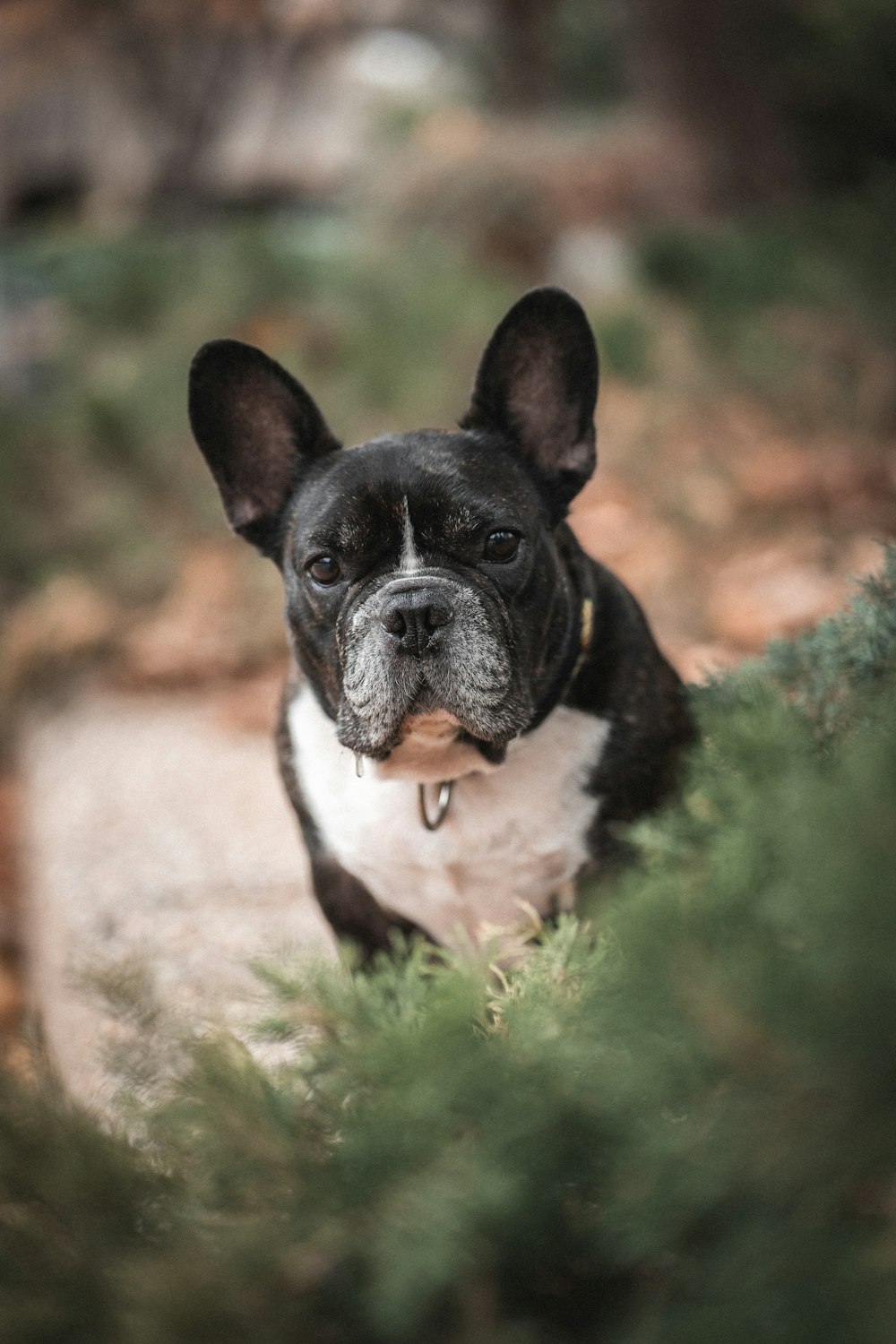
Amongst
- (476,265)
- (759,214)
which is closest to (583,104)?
(476,265)

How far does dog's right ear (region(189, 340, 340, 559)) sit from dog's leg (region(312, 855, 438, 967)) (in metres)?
0.78

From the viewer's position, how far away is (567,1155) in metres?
1.13

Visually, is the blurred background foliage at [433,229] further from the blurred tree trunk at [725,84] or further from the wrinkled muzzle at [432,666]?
the wrinkled muzzle at [432,666]

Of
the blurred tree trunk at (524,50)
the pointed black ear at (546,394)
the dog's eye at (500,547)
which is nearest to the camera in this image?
the dog's eye at (500,547)

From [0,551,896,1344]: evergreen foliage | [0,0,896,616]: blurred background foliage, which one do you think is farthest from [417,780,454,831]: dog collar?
[0,0,896,616]: blurred background foliage

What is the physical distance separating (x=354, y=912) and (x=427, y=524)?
0.93m

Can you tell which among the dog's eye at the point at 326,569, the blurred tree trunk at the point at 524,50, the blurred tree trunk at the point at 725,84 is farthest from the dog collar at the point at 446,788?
the blurred tree trunk at the point at 524,50

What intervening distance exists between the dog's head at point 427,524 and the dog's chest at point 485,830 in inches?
4.8

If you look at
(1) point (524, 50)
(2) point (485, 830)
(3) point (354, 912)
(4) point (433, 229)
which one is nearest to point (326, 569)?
(2) point (485, 830)

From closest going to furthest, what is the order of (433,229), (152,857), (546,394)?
(546,394) < (152,857) < (433,229)

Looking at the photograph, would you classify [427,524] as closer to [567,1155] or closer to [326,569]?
[326,569]

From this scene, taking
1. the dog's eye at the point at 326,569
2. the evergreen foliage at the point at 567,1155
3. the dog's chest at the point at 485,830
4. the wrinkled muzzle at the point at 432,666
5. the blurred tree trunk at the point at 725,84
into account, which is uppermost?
the blurred tree trunk at the point at 725,84

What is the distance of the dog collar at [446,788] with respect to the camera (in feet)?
7.95

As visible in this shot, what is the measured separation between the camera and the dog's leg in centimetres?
264
